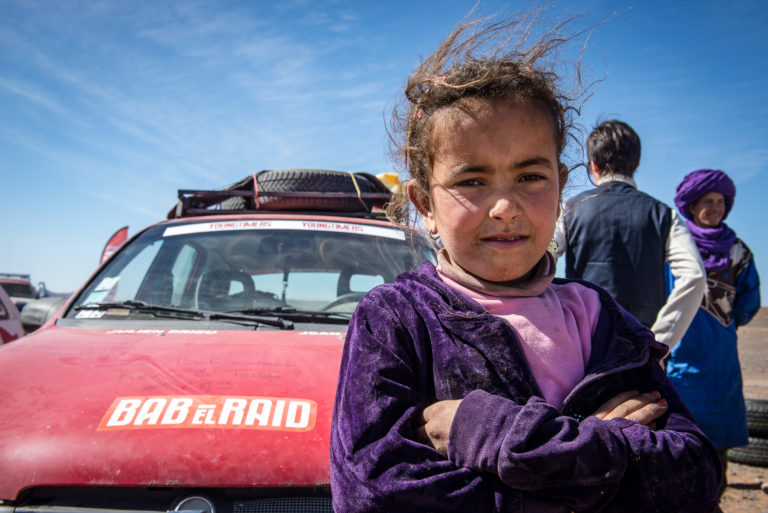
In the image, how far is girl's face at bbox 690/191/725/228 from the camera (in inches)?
132

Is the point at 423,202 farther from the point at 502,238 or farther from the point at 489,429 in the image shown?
the point at 489,429

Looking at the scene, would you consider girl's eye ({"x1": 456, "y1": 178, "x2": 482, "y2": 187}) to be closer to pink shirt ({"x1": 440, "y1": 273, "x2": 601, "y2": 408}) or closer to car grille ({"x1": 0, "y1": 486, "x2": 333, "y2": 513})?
pink shirt ({"x1": 440, "y1": 273, "x2": 601, "y2": 408})

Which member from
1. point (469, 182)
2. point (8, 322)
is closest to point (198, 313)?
point (469, 182)

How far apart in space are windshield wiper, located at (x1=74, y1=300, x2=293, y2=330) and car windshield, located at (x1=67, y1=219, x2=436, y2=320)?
66mm

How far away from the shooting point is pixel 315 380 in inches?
72.8

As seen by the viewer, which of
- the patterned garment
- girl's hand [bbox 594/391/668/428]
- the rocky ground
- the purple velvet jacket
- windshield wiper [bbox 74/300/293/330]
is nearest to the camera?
the purple velvet jacket

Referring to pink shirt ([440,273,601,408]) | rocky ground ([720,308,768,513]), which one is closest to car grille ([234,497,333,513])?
pink shirt ([440,273,601,408])

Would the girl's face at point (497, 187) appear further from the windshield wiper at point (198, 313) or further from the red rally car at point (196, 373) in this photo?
the windshield wiper at point (198, 313)

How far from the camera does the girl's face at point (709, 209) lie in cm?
337

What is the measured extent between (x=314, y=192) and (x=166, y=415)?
215 cm

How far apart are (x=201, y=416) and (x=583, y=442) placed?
1.08 metres

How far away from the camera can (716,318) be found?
3.10 m

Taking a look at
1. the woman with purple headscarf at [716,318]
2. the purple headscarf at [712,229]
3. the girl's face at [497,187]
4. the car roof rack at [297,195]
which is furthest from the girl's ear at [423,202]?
the purple headscarf at [712,229]

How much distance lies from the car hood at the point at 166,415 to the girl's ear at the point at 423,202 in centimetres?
66
